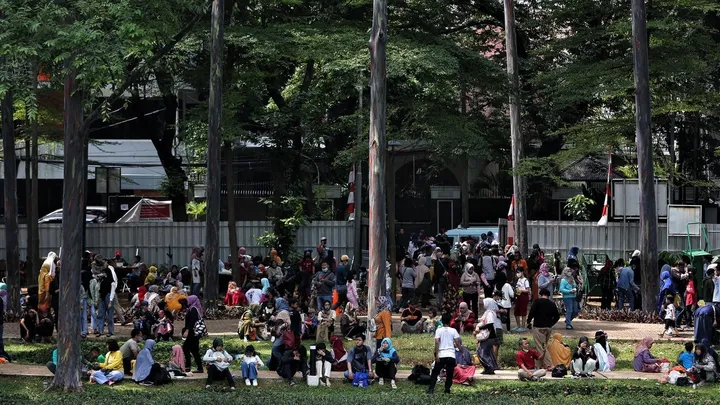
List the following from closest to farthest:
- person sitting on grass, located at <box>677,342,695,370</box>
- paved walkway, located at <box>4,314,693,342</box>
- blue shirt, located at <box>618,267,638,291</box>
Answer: person sitting on grass, located at <box>677,342,695,370</box> < paved walkway, located at <box>4,314,693,342</box> < blue shirt, located at <box>618,267,638,291</box>

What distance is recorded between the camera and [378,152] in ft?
83.9

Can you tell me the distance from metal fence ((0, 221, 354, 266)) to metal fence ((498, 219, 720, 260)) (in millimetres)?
6445

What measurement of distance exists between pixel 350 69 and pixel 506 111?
43.4ft

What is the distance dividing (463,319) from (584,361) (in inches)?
173

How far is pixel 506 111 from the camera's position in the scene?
1731 inches

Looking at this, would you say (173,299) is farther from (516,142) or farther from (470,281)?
(516,142)

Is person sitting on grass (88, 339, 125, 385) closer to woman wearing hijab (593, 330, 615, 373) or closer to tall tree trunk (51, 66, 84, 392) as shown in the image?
tall tree trunk (51, 66, 84, 392)

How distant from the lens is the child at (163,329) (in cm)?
2508

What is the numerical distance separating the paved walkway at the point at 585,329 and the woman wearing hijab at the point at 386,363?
605 centimetres

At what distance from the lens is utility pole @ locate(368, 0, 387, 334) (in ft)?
83.5

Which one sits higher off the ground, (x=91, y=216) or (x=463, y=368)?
(x=91, y=216)

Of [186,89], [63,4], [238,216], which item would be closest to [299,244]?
[186,89]

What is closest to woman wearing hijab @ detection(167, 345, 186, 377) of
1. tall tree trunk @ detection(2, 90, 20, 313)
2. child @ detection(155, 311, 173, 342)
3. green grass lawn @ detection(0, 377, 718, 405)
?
green grass lawn @ detection(0, 377, 718, 405)

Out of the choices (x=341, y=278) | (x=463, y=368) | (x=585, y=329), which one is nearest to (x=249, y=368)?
(x=463, y=368)
